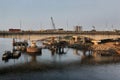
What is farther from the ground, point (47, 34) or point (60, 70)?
point (47, 34)

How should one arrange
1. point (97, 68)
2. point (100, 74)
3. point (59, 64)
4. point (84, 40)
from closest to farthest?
point (100, 74)
point (97, 68)
point (59, 64)
point (84, 40)

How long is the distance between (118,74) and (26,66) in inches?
990

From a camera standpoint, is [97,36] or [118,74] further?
[97,36]

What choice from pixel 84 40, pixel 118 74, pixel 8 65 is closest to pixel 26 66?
pixel 8 65

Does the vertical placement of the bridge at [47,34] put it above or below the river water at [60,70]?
above

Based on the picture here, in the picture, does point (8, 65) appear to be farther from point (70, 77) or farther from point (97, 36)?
point (97, 36)

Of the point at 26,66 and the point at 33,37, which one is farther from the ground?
the point at 33,37

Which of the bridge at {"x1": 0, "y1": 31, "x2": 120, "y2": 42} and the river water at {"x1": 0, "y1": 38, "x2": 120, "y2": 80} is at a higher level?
the bridge at {"x1": 0, "y1": 31, "x2": 120, "y2": 42}

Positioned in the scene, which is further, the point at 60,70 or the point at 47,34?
the point at 47,34

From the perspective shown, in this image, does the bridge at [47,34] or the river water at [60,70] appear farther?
the bridge at [47,34]

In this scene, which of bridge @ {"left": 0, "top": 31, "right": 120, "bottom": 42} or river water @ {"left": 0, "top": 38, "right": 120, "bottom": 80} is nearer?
river water @ {"left": 0, "top": 38, "right": 120, "bottom": 80}

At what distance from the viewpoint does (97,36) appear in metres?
129

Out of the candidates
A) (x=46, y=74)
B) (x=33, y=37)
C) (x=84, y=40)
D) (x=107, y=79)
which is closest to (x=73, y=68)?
(x=46, y=74)

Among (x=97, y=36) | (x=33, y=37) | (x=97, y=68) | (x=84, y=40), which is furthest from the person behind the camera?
(x=84, y=40)
